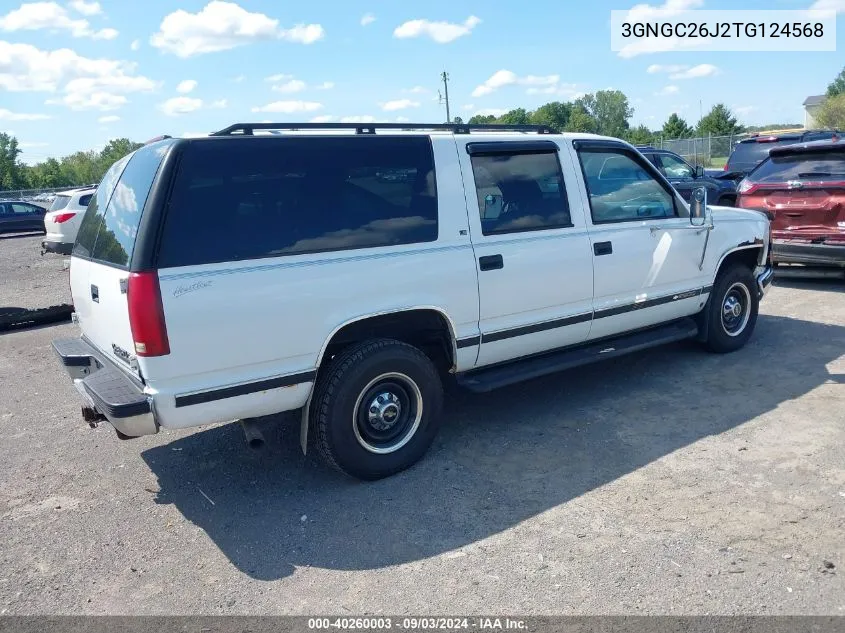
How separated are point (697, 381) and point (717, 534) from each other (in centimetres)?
242

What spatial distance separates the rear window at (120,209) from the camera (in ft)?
12.4

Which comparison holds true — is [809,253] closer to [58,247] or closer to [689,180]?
[689,180]

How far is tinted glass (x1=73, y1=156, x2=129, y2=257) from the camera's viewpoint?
4395 millimetres

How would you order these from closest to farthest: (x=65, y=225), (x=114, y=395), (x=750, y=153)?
(x=114, y=395), (x=750, y=153), (x=65, y=225)

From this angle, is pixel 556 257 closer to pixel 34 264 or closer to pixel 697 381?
pixel 697 381

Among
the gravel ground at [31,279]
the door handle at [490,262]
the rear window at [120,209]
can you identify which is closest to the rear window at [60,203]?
the gravel ground at [31,279]

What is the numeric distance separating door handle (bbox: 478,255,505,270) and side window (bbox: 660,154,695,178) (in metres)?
10.6

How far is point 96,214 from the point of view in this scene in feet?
14.8

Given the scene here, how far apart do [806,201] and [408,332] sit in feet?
22.0

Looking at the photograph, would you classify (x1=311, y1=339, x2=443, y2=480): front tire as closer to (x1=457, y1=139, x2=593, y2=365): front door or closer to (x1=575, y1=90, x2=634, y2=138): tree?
(x1=457, y1=139, x2=593, y2=365): front door

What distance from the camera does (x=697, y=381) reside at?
18.9ft

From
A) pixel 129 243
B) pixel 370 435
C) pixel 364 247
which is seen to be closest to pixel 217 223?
pixel 129 243

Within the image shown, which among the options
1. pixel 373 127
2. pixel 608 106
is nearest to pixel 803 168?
pixel 373 127

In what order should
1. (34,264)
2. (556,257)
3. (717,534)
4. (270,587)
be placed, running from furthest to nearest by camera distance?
(34,264) → (556,257) → (717,534) → (270,587)
